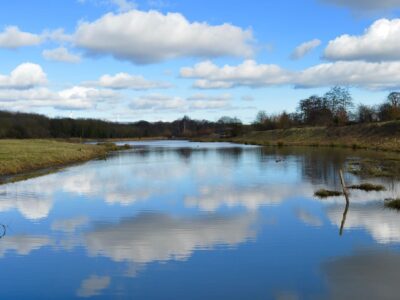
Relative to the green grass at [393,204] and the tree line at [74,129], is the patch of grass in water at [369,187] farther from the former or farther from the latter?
the tree line at [74,129]

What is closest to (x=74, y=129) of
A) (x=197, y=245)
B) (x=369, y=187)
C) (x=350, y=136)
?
(x=350, y=136)

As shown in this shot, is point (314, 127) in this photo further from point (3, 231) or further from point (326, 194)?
point (3, 231)

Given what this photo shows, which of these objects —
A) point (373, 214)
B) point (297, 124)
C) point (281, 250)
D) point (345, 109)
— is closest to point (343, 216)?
point (373, 214)

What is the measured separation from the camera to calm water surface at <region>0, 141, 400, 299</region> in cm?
980

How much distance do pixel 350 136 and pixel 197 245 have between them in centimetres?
6231

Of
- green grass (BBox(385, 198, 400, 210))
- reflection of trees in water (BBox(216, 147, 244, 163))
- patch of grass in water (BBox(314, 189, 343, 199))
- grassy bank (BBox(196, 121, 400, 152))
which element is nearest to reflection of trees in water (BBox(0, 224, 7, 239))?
patch of grass in water (BBox(314, 189, 343, 199))

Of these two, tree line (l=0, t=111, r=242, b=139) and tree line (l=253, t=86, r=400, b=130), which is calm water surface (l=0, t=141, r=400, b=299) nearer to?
tree line (l=253, t=86, r=400, b=130)

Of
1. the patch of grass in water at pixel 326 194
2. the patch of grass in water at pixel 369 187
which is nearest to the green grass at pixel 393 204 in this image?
the patch of grass in water at pixel 326 194

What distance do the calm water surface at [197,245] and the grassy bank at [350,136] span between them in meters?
36.4

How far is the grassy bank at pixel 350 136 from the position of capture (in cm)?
5862

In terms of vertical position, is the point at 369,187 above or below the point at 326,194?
above

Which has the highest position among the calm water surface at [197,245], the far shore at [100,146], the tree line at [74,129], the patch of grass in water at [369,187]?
the tree line at [74,129]

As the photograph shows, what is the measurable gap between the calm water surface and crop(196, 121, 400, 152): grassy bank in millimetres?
36426

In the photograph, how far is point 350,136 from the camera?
70750 millimetres
